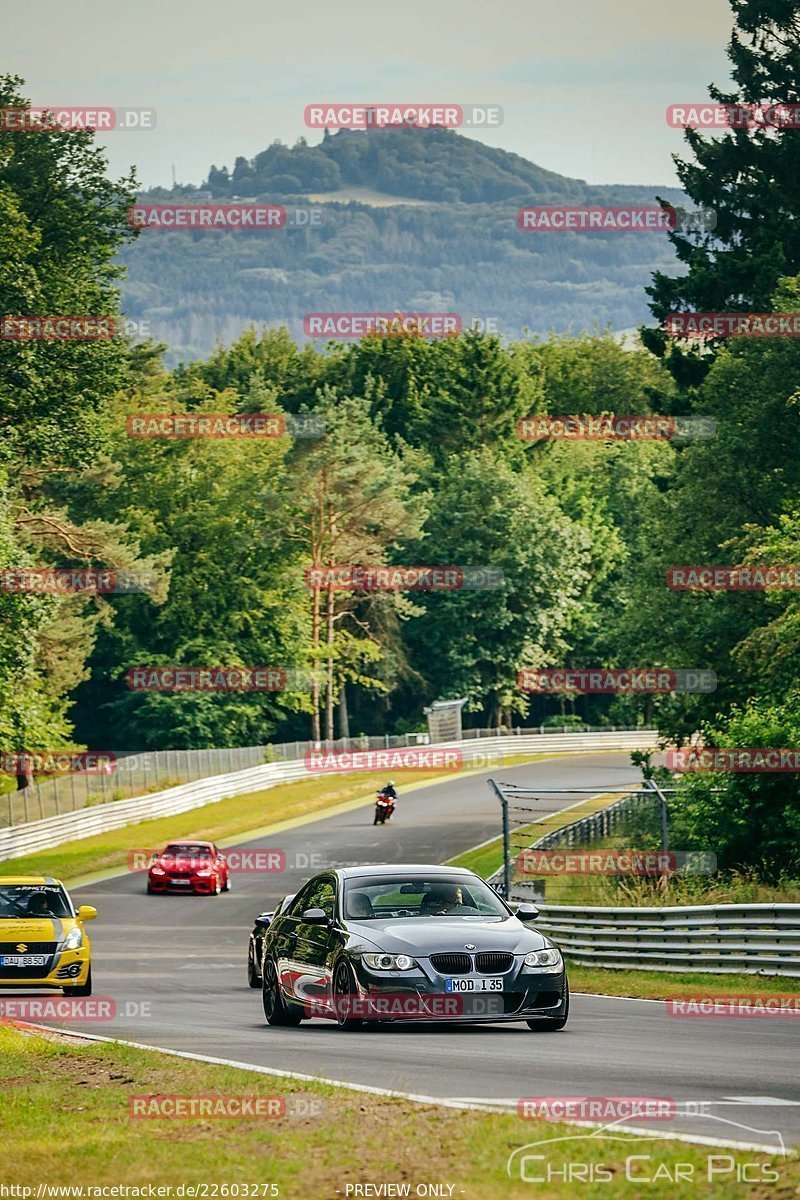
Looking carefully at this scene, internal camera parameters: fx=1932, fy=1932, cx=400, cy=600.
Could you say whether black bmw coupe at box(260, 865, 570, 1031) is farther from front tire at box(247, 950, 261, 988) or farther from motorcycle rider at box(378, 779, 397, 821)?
motorcycle rider at box(378, 779, 397, 821)

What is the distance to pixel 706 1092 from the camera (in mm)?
10609

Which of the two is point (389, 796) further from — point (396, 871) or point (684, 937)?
point (396, 871)

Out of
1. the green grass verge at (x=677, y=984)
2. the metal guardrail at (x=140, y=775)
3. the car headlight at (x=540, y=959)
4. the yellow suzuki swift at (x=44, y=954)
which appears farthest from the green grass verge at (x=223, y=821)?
the car headlight at (x=540, y=959)

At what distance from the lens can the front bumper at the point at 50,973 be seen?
21938mm

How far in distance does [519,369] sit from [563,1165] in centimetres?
10759

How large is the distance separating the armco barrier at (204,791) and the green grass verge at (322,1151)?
45.4 meters

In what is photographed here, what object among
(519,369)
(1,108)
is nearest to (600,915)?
(1,108)

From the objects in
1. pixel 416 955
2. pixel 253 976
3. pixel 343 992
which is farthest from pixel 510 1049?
pixel 253 976

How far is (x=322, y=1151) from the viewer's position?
8641 mm

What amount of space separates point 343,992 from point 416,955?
899mm

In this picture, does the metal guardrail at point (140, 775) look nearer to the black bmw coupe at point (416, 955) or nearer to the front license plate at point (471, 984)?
the black bmw coupe at point (416, 955)

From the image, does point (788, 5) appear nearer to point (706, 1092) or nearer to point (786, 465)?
point (786, 465)

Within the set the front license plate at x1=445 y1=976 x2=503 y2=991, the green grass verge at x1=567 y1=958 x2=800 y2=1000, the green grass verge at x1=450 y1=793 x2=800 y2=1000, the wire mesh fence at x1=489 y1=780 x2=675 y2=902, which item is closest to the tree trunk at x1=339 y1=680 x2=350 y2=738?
the wire mesh fence at x1=489 y1=780 x2=675 y2=902

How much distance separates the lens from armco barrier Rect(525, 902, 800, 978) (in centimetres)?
2158
